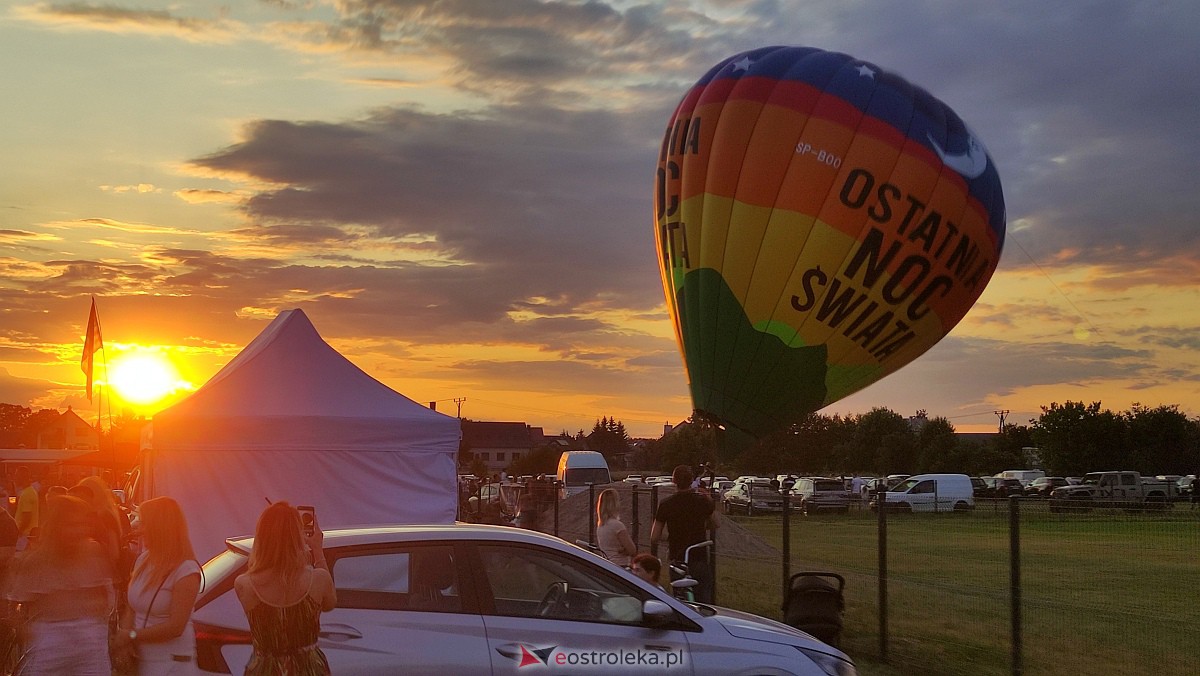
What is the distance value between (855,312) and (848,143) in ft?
7.16

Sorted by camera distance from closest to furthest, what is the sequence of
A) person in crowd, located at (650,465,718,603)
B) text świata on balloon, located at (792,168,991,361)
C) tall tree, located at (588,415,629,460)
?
1. person in crowd, located at (650,465,718,603)
2. text świata on balloon, located at (792,168,991,361)
3. tall tree, located at (588,415,629,460)

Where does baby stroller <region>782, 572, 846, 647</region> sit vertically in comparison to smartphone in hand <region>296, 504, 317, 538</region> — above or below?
below

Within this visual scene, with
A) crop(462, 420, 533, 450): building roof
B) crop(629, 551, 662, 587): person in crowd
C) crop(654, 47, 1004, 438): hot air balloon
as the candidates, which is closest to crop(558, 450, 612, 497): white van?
crop(654, 47, 1004, 438): hot air balloon

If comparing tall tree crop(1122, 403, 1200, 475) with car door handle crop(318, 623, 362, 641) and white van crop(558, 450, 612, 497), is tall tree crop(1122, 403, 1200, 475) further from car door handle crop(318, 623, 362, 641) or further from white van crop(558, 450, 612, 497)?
car door handle crop(318, 623, 362, 641)

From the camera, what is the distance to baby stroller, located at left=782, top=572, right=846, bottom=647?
1066cm

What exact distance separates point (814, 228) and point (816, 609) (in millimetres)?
5806

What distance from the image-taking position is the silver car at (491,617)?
20.4 ft

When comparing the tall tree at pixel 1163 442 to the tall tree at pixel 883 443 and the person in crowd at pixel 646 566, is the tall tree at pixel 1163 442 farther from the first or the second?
the person in crowd at pixel 646 566

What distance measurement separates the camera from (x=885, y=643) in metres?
12.1

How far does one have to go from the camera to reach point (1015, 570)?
1023 cm

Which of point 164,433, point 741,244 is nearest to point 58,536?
point 164,433

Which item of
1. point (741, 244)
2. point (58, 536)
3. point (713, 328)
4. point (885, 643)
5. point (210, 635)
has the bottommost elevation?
point (885, 643)

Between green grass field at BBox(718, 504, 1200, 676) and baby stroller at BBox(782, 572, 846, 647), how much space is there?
1021mm

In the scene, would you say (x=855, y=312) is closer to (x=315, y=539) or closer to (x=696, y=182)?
(x=696, y=182)
